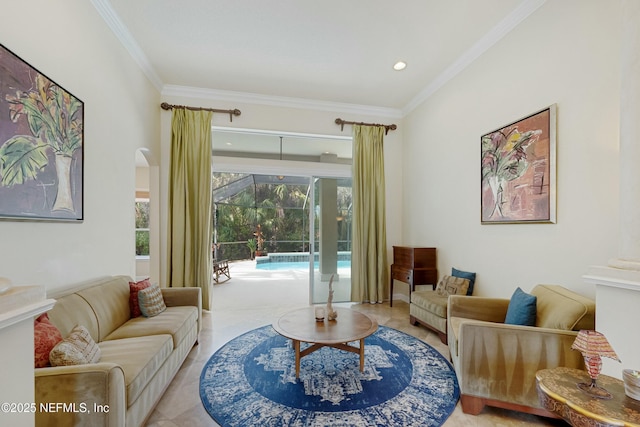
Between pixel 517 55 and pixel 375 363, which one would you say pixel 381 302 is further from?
pixel 517 55

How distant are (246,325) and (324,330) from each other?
5.41ft

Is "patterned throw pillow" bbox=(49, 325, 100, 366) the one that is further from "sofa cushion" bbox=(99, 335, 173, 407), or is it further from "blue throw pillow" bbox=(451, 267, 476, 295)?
"blue throw pillow" bbox=(451, 267, 476, 295)

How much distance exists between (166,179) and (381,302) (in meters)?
3.93

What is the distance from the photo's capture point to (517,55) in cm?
277

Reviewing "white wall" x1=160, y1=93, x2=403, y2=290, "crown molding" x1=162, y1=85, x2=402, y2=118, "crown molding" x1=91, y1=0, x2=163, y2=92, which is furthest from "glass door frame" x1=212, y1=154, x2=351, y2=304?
"crown molding" x1=91, y1=0, x2=163, y2=92

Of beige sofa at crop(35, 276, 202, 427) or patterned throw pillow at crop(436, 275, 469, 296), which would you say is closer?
Answer: beige sofa at crop(35, 276, 202, 427)

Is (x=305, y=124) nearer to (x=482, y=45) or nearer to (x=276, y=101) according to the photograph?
(x=276, y=101)

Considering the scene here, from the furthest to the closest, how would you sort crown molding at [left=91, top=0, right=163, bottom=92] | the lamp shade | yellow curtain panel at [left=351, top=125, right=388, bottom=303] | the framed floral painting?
yellow curtain panel at [left=351, top=125, right=388, bottom=303], crown molding at [left=91, top=0, right=163, bottom=92], the framed floral painting, the lamp shade

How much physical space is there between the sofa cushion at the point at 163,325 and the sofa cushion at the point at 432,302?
263 centimetres

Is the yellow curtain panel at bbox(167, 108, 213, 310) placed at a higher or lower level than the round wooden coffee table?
higher

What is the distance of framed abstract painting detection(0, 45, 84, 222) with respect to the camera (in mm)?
1623

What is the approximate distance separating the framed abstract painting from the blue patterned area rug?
1.80m

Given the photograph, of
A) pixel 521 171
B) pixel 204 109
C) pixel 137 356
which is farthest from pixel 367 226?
pixel 137 356

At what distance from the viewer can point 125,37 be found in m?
2.96
